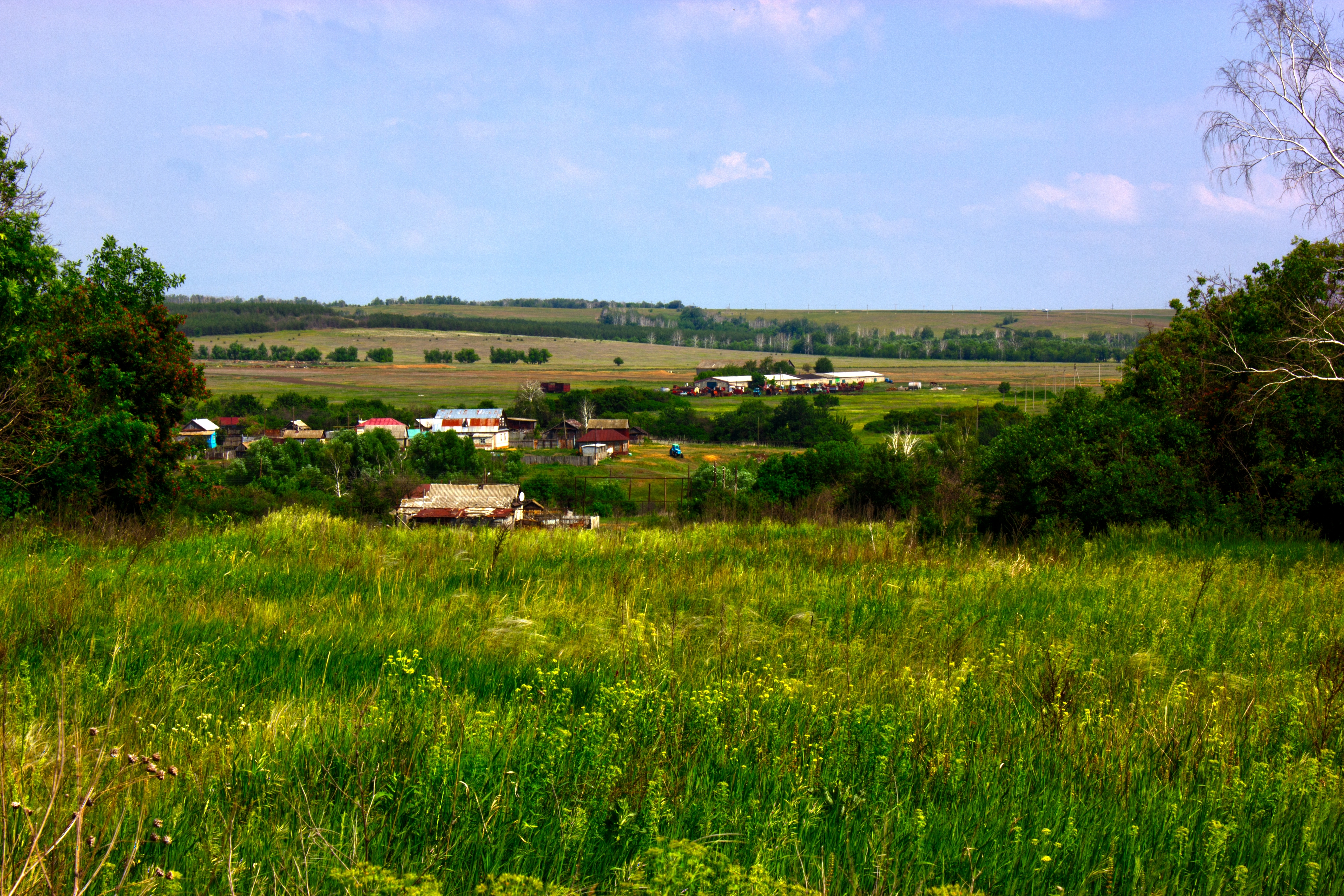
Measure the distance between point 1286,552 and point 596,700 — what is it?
9.88 metres

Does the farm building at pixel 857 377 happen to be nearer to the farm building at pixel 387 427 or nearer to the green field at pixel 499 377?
the green field at pixel 499 377

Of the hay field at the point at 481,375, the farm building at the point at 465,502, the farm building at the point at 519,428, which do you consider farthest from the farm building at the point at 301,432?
the farm building at the point at 465,502

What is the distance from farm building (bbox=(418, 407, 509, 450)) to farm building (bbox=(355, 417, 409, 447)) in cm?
239

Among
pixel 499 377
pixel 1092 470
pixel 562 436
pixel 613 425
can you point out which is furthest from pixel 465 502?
pixel 499 377

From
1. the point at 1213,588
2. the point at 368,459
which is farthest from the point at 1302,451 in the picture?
the point at 368,459

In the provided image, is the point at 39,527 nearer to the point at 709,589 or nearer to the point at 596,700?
the point at 709,589

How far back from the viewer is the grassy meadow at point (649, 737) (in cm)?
239

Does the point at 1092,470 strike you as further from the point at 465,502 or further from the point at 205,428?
the point at 205,428

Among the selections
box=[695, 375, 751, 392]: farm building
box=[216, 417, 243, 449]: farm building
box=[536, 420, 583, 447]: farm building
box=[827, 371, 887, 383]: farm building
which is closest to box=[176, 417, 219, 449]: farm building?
box=[216, 417, 243, 449]: farm building

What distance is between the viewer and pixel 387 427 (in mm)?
80875

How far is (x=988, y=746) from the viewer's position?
3.31m

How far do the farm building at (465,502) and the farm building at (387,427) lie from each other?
2371 cm

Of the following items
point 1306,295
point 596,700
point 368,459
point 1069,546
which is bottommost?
point 368,459

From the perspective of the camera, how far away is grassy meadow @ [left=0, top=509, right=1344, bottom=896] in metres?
2.39
